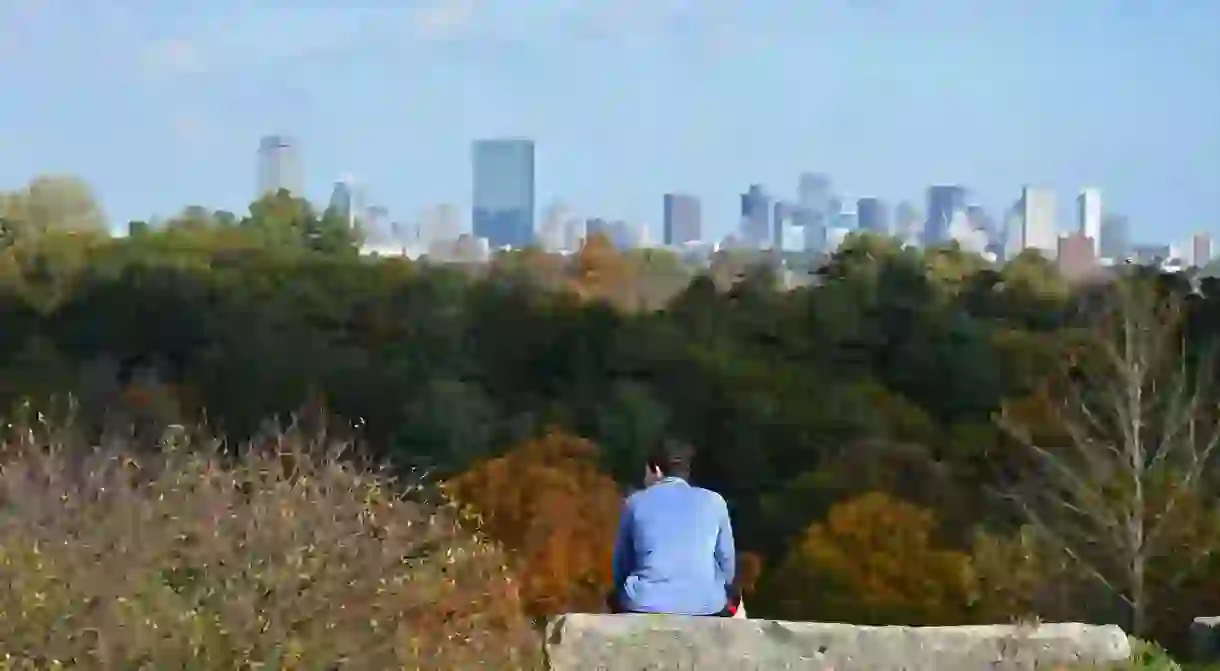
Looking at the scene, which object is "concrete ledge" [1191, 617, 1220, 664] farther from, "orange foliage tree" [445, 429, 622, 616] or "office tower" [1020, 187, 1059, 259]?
"office tower" [1020, 187, 1059, 259]

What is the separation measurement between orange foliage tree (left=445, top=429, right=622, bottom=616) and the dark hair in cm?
2289

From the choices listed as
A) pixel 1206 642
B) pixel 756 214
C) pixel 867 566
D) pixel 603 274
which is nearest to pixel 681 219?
pixel 756 214

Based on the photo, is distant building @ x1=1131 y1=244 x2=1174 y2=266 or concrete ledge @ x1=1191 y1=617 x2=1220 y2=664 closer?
concrete ledge @ x1=1191 y1=617 x2=1220 y2=664

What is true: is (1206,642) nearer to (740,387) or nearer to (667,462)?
(667,462)

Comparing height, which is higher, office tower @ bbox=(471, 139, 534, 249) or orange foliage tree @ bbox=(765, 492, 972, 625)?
office tower @ bbox=(471, 139, 534, 249)

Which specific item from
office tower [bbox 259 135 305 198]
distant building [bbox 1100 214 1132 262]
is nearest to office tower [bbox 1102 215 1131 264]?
distant building [bbox 1100 214 1132 262]

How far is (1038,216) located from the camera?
7375 centimetres

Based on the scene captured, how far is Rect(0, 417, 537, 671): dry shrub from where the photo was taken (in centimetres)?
476

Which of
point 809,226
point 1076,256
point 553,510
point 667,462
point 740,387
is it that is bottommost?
point 553,510

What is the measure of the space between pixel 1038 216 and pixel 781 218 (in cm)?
1512

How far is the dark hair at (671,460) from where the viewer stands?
517 cm

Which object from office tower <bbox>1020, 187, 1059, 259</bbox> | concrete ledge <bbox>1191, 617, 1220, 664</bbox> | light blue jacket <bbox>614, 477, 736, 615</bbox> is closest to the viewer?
light blue jacket <bbox>614, 477, 736, 615</bbox>

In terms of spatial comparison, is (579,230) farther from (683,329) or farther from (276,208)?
(683,329)

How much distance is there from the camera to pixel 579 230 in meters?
74.5
